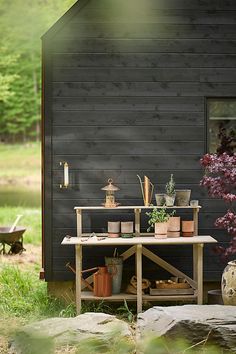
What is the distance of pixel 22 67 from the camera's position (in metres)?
36.0

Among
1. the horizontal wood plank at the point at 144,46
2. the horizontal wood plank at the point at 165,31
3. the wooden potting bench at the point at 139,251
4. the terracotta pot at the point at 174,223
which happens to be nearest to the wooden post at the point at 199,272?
the wooden potting bench at the point at 139,251

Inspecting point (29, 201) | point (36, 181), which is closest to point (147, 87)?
point (29, 201)

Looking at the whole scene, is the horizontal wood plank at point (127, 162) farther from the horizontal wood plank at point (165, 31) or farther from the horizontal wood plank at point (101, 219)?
the horizontal wood plank at point (165, 31)

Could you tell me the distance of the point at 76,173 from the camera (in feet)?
28.0

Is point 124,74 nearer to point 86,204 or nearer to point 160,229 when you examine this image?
point 86,204

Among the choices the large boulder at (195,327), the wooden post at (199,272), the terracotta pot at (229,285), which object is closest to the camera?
the large boulder at (195,327)

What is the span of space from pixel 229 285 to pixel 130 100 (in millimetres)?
2688

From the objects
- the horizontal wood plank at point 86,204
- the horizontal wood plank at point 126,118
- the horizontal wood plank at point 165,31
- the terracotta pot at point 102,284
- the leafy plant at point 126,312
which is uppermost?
the horizontal wood plank at point 165,31

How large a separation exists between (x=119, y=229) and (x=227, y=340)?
7.83 feet

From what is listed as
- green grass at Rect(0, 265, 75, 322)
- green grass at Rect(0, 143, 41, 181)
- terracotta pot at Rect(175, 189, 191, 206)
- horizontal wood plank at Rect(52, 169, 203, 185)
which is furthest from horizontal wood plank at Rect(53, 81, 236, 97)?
green grass at Rect(0, 143, 41, 181)

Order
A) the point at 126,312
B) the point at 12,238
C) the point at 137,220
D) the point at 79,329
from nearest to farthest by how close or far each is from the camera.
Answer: the point at 79,329 → the point at 137,220 → the point at 126,312 → the point at 12,238

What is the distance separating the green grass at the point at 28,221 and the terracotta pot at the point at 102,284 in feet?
25.4

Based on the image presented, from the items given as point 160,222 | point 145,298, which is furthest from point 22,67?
point 145,298

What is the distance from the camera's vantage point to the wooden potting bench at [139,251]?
25.5 feet
